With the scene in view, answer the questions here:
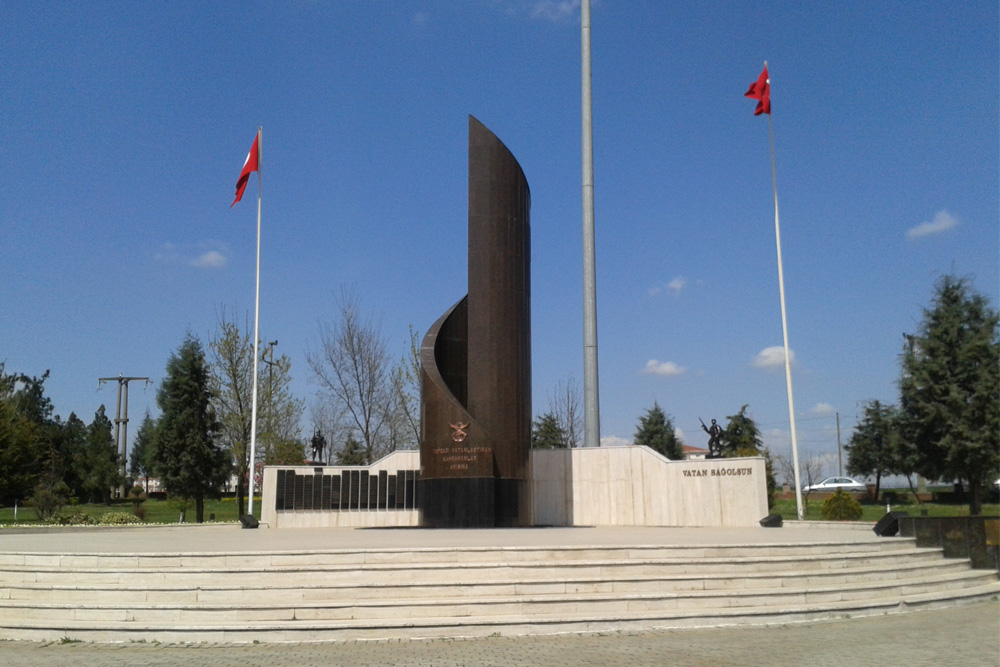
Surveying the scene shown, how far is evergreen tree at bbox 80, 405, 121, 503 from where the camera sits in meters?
53.5

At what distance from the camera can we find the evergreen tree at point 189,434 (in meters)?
31.3

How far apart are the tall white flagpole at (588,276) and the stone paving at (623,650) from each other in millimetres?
10654

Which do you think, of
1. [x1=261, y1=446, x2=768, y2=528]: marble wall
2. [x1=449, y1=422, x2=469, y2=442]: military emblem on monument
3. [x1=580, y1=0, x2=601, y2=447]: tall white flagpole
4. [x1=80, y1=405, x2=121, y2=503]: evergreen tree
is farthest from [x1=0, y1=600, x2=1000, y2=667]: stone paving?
[x1=80, y1=405, x2=121, y2=503]: evergreen tree

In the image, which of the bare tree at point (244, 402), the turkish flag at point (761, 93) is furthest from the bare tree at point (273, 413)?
the turkish flag at point (761, 93)

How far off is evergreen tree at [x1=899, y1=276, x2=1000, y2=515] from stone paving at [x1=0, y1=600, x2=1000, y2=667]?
20965 millimetres

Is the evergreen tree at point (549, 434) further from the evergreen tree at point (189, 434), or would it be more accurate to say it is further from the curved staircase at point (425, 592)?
the curved staircase at point (425, 592)

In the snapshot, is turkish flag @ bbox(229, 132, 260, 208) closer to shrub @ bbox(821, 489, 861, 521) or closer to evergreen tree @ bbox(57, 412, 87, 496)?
shrub @ bbox(821, 489, 861, 521)

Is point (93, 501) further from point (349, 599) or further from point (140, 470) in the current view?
point (349, 599)

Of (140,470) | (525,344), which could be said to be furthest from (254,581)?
(140,470)

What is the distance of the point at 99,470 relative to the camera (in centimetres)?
5359

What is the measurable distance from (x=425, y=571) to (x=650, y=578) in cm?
249

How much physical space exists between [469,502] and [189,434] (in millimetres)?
19110

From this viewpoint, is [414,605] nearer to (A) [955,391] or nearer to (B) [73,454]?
(A) [955,391]

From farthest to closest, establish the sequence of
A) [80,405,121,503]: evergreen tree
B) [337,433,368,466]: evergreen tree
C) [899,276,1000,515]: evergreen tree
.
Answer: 1. [80,405,121,503]: evergreen tree
2. [337,433,368,466]: evergreen tree
3. [899,276,1000,515]: evergreen tree
